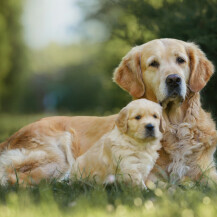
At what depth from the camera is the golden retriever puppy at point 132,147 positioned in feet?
11.8

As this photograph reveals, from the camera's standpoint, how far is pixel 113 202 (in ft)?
9.95

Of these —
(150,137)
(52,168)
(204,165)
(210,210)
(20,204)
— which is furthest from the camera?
(52,168)

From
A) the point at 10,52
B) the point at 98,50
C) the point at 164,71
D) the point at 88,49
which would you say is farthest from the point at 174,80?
the point at 88,49

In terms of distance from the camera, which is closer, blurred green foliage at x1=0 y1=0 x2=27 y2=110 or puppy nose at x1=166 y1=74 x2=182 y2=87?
puppy nose at x1=166 y1=74 x2=182 y2=87

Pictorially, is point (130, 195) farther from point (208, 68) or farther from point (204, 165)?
point (208, 68)

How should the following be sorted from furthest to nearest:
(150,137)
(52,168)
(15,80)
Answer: (15,80) < (52,168) < (150,137)

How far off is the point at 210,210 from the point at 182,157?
1.41 m

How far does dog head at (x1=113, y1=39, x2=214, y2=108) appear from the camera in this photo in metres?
3.82

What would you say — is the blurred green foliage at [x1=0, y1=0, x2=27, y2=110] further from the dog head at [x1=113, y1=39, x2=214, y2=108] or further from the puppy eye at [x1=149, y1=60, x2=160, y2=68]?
the puppy eye at [x1=149, y1=60, x2=160, y2=68]

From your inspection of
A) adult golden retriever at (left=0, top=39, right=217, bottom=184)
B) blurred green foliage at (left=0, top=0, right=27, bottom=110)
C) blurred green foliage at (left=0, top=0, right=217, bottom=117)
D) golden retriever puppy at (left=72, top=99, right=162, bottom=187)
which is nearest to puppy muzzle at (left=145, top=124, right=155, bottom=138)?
golden retriever puppy at (left=72, top=99, right=162, bottom=187)

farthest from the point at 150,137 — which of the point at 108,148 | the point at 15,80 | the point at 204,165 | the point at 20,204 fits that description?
the point at 15,80

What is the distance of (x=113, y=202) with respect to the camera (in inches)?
119

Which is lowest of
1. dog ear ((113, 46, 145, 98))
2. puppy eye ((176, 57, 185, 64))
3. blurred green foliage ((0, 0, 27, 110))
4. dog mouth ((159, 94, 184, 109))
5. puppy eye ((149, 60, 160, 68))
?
blurred green foliage ((0, 0, 27, 110))

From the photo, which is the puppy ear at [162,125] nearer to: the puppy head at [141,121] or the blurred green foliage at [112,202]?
the puppy head at [141,121]
